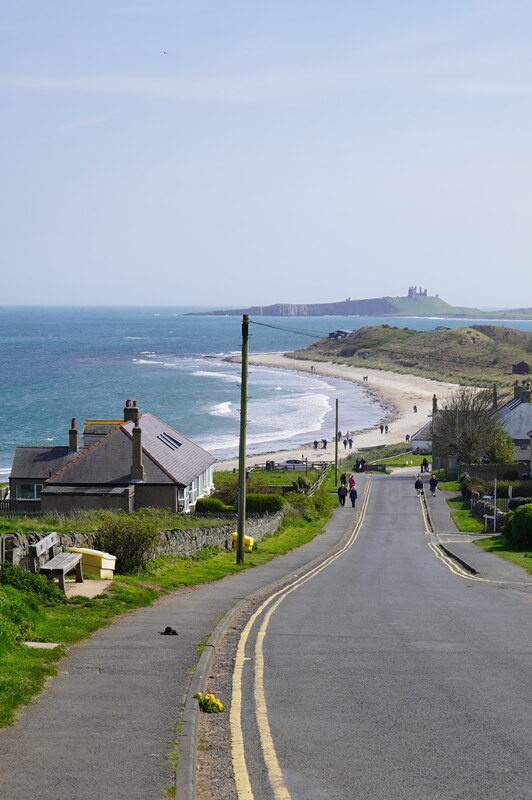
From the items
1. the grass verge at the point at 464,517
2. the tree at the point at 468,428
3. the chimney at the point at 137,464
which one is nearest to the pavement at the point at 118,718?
the chimney at the point at 137,464

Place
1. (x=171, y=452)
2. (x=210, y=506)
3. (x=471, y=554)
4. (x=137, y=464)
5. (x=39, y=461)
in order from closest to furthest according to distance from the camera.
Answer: (x=471, y=554)
(x=137, y=464)
(x=210, y=506)
(x=39, y=461)
(x=171, y=452)

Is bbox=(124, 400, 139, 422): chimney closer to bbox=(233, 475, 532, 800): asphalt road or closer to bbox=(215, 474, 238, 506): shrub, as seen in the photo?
bbox=(215, 474, 238, 506): shrub

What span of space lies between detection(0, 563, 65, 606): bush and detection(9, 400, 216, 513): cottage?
2355 centimetres

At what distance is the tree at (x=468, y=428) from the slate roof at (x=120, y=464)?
2960cm

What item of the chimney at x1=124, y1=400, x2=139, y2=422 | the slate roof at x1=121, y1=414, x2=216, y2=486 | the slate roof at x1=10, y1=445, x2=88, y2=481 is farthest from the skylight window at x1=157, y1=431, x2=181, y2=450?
the slate roof at x1=10, y1=445, x2=88, y2=481

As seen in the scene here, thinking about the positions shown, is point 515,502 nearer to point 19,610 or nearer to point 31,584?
point 31,584

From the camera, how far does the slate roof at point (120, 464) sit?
4122cm

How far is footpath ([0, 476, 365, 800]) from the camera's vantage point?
789cm

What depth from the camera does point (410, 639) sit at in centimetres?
1487

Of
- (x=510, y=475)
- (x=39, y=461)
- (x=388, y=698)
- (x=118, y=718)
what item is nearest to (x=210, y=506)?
(x=39, y=461)

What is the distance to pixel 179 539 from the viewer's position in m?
27.3

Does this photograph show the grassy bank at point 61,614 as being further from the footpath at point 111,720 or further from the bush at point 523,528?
the bush at point 523,528

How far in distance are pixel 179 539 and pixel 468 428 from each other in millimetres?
45939

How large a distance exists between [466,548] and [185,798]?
29843 millimetres
